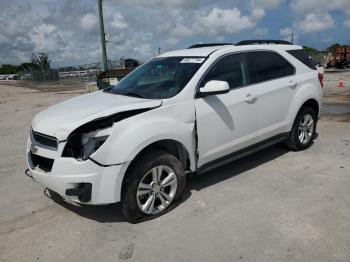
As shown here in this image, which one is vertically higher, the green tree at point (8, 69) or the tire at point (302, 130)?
the green tree at point (8, 69)

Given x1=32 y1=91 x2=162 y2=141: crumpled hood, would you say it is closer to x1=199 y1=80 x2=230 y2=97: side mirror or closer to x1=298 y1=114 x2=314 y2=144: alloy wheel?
x1=199 y1=80 x2=230 y2=97: side mirror

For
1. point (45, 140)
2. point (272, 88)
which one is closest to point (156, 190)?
point (45, 140)

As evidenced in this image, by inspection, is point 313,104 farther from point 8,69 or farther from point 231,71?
point 8,69

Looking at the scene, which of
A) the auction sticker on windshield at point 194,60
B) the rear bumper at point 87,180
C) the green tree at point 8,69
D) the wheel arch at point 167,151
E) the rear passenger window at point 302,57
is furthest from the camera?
the green tree at point 8,69

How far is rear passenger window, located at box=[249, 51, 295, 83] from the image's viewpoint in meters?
5.05

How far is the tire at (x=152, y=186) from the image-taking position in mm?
3727

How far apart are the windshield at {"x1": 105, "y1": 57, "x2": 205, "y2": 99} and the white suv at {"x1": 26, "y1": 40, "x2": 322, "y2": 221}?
0.06 ft

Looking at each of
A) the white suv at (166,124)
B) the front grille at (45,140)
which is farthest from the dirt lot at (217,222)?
the front grille at (45,140)

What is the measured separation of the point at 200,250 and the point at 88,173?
1280 mm

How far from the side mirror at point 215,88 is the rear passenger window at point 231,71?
22 centimetres

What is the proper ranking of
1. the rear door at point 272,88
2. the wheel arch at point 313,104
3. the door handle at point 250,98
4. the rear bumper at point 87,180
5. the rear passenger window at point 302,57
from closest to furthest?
the rear bumper at point 87,180 → the door handle at point 250,98 → the rear door at point 272,88 → the rear passenger window at point 302,57 → the wheel arch at point 313,104

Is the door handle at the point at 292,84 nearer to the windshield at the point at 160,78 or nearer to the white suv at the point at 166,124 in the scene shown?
the white suv at the point at 166,124

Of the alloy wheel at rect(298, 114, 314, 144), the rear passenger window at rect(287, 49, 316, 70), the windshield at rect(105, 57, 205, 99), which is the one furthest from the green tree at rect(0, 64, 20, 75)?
the alloy wheel at rect(298, 114, 314, 144)

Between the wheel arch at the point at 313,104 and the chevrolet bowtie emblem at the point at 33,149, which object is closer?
the chevrolet bowtie emblem at the point at 33,149
